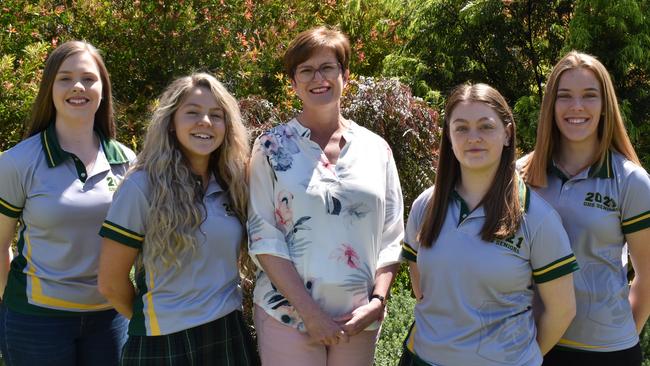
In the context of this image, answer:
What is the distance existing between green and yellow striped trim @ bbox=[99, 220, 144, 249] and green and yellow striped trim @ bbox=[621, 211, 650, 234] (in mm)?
2014

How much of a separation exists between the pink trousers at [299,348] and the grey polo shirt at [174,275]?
0.67 feet

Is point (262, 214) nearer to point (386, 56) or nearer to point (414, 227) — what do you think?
point (414, 227)

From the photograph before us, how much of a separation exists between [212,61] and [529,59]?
306 centimetres

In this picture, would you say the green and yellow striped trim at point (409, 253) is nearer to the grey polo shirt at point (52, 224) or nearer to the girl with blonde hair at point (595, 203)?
the girl with blonde hair at point (595, 203)

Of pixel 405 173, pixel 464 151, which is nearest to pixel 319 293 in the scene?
pixel 464 151

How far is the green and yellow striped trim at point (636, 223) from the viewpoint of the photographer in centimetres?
302

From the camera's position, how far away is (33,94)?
545 centimetres

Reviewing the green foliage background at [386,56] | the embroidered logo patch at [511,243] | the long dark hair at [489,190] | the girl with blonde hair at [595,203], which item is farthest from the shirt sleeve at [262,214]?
the green foliage background at [386,56]

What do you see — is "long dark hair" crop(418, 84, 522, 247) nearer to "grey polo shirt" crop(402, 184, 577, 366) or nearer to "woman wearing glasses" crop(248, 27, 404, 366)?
"grey polo shirt" crop(402, 184, 577, 366)

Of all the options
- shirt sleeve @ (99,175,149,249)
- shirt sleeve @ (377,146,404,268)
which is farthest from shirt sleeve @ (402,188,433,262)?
shirt sleeve @ (99,175,149,249)

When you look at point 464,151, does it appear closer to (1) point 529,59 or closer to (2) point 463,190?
(2) point 463,190

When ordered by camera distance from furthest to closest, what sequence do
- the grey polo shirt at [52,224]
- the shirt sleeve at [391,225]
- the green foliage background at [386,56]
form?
the green foliage background at [386,56] < the shirt sleeve at [391,225] < the grey polo shirt at [52,224]

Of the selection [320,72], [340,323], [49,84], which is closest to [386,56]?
[320,72]

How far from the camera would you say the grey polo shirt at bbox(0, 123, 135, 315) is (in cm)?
322
